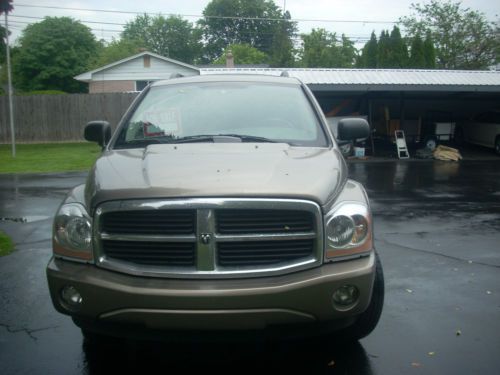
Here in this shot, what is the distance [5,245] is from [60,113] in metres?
18.4

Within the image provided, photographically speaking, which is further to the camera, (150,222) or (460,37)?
(460,37)

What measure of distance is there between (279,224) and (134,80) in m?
32.3

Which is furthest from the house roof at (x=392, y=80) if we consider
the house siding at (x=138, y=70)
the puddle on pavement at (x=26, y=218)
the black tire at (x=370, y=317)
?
the black tire at (x=370, y=317)

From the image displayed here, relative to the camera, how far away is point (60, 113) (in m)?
23.8

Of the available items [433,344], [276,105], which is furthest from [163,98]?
[433,344]

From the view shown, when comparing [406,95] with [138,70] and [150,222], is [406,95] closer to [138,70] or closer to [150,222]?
[138,70]

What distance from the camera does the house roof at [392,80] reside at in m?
18.6

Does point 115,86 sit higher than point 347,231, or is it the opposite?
point 115,86

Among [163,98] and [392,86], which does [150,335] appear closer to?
[163,98]

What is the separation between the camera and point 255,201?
2.92 metres

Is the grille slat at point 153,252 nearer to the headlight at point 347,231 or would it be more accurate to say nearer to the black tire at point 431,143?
the headlight at point 347,231

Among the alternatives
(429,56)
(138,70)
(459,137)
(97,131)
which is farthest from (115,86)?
(97,131)

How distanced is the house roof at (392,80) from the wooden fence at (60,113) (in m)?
6.11

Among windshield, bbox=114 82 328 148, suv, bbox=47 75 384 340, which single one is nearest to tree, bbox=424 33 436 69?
windshield, bbox=114 82 328 148
